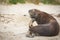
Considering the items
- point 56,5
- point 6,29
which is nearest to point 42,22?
point 56,5

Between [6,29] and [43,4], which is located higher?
[43,4]

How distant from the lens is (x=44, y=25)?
6.88ft

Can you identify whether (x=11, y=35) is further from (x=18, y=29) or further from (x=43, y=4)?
(x=43, y=4)

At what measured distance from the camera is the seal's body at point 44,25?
2076 millimetres

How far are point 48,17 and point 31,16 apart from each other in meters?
0.17

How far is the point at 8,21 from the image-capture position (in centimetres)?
213

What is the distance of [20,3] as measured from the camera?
7.04 ft

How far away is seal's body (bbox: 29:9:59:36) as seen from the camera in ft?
6.81

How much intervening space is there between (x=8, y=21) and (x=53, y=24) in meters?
0.46

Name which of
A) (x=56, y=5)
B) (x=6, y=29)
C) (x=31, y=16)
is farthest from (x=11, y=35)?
(x=56, y=5)

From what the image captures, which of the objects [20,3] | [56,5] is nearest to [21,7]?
[20,3]

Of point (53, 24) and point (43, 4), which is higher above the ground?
point (43, 4)

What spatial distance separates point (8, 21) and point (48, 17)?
1.34ft

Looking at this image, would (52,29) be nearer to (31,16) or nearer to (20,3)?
(31,16)
